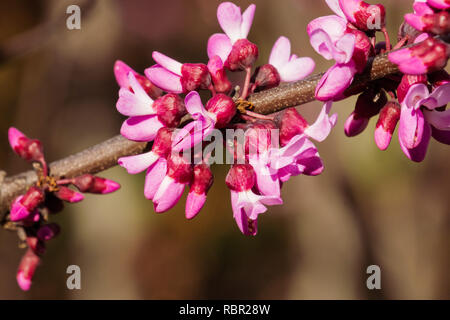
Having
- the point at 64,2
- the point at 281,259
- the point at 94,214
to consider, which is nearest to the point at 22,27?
the point at 64,2

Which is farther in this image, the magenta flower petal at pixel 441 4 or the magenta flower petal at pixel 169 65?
the magenta flower petal at pixel 169 65

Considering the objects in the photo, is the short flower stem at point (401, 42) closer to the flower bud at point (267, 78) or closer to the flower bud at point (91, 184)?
the flower bud at point (267, 78)

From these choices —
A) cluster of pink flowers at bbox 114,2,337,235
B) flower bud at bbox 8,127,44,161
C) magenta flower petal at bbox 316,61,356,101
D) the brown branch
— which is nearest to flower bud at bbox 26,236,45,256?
the brown branch

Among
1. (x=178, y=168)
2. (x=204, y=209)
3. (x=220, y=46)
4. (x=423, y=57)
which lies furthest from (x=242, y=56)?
(x=204, y=209)

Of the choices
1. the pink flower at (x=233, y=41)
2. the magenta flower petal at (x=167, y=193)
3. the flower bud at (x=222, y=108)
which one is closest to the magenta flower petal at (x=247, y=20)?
the pink flower at (x=233, y=41)

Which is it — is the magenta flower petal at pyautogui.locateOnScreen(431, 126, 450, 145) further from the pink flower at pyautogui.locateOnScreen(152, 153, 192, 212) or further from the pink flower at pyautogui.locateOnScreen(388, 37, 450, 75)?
the pink flower at pyautogui.locateOnScreen(152, 153, 192, 212)

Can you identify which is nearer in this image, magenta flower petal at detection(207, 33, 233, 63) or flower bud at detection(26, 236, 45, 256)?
magenta flower petal at detection(207, 33, 233, 63)
